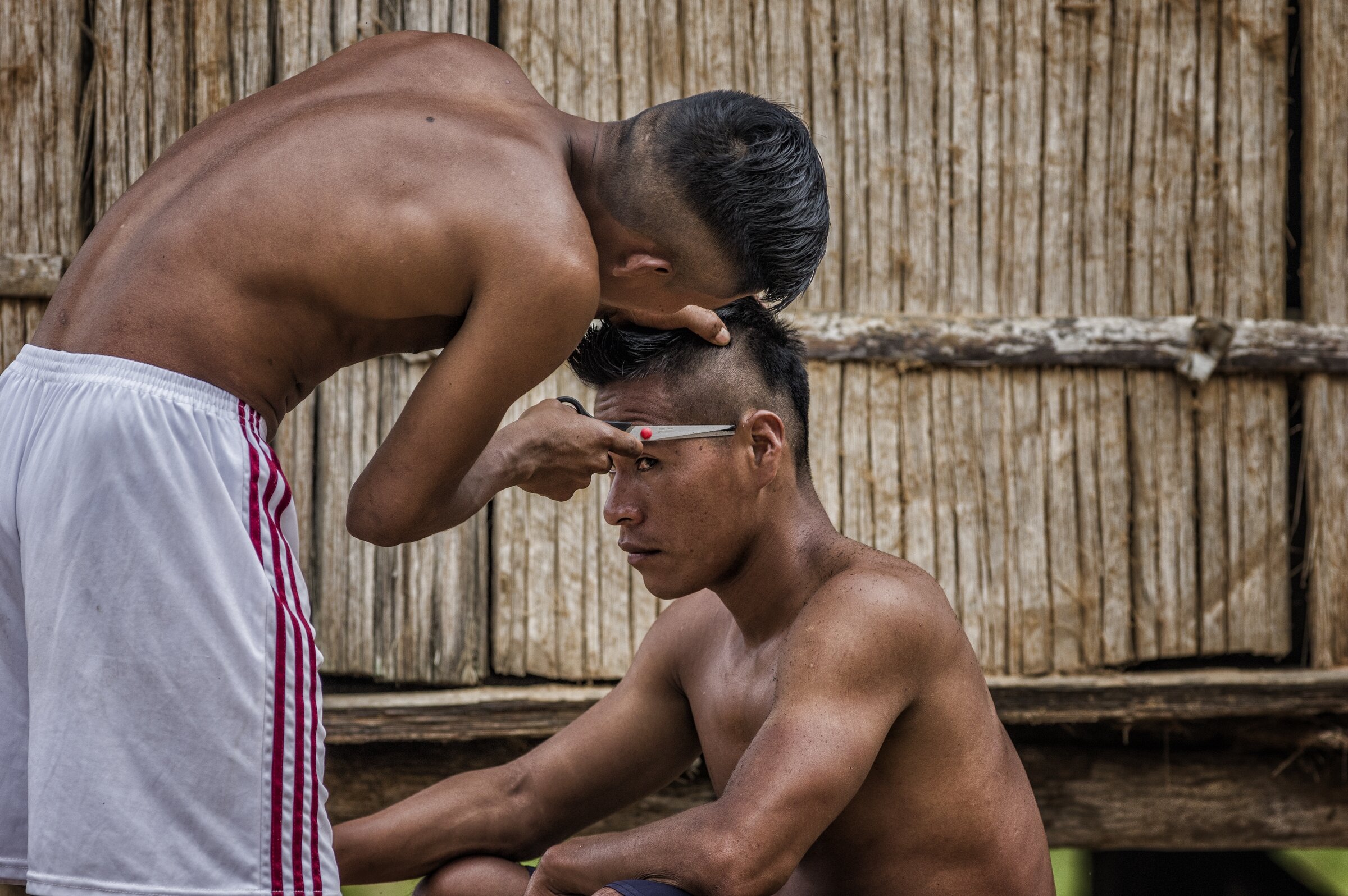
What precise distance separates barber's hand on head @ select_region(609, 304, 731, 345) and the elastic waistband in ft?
2.85

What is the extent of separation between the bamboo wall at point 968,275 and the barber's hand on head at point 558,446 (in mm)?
1607

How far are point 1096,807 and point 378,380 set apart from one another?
2.76 m

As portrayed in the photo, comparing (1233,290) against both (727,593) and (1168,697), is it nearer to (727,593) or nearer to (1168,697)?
(1168,697)

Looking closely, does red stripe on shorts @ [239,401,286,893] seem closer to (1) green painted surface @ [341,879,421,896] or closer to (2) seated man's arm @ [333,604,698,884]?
(2) seated man's arm @ [333,604,698,884]

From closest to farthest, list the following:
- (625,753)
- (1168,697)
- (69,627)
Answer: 1. (69,627)
2. (625,753)
3. (1168,697)

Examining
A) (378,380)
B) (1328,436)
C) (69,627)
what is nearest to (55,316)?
(69,627)

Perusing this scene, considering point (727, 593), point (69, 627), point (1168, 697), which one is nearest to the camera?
point (69, 627)

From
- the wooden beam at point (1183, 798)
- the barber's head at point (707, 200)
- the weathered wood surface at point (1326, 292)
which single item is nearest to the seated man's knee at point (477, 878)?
the barber's head at point (707, 200)

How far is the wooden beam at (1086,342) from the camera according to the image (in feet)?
13.3

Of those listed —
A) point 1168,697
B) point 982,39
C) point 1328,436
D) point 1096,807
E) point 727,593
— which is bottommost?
point 1096,807

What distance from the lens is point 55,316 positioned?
204 centimetres

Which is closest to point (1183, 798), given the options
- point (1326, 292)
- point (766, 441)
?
point (1326, 292)

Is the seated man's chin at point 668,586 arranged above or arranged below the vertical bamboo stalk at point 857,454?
below

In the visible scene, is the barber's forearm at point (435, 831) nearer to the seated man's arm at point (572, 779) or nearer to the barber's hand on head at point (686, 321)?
the seated man's arm at point (572, 779)
